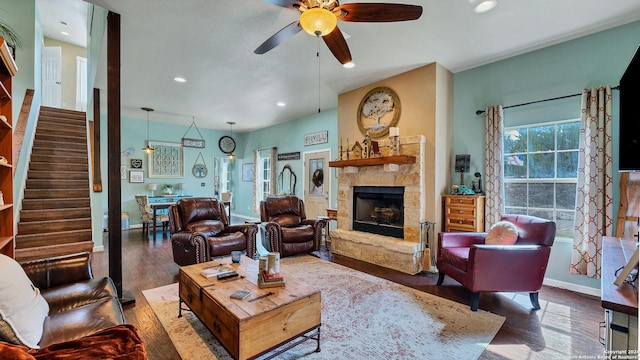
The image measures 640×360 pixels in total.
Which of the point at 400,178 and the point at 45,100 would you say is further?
the point at 45,100

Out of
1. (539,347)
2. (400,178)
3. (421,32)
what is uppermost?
(421,32)

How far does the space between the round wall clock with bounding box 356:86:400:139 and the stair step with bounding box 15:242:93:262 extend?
4827 millimetres

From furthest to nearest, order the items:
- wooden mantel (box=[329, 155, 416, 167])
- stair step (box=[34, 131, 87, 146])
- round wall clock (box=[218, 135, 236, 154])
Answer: round wall clock (box=[218, 135, 236, 154]) < stair step (box=[34, 131, 87, 146]) < wooden mantel (box=[329, 155, 416, 167])

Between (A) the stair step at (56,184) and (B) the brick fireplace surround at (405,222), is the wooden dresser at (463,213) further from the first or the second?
(A) the stair step at (56,184)

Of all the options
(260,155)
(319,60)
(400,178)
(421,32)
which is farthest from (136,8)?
(260,155)

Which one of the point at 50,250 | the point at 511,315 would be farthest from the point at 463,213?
the point at 50,250

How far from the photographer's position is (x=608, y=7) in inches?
102

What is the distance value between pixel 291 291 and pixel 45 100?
27.4 feet

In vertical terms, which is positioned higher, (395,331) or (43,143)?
(43,143)

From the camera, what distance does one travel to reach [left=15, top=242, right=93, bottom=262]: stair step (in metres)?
3.81

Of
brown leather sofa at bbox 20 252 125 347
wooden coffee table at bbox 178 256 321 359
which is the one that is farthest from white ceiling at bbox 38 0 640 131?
wooden coffee table at bbox 178 256 321 359

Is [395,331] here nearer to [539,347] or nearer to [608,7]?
[539,347]

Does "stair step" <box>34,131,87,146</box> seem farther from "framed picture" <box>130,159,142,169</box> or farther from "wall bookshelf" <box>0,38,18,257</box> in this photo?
"wall bookshelf" <box>0,38,18,257</box>

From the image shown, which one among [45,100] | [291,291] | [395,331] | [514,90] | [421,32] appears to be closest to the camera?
[291,291]
